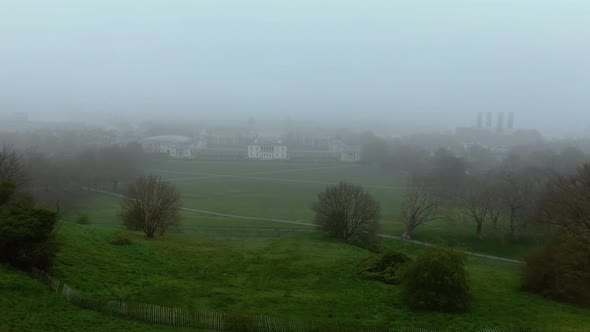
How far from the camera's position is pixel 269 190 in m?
64.6

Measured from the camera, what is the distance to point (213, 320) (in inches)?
568

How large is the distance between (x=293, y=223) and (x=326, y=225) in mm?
8282

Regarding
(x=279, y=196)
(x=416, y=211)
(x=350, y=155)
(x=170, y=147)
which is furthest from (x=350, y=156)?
(x=416, y=211)

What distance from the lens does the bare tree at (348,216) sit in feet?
116

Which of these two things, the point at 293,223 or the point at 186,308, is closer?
the point at 186,308

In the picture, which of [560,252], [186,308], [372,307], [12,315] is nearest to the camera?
[12,315]

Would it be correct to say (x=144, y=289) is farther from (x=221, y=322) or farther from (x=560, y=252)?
(x=560, y=252)

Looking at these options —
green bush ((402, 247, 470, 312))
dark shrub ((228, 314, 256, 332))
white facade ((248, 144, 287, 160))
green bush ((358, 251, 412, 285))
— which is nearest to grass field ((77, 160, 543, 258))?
green bush ((358, 251, 412, 285))

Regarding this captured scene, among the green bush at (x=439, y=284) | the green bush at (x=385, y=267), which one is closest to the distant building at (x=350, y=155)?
the green bush at (x=385, y=267)

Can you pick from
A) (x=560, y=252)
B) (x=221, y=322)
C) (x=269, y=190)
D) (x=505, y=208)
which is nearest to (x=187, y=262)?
(x=221, y=322)

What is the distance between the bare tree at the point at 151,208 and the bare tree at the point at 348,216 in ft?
38.9

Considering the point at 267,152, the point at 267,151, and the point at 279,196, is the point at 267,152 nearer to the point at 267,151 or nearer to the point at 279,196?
the point at 267,151

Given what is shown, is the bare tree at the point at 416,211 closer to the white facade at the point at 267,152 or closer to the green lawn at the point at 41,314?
the green lawn at the point at 41,314

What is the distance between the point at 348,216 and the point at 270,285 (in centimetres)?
1687
